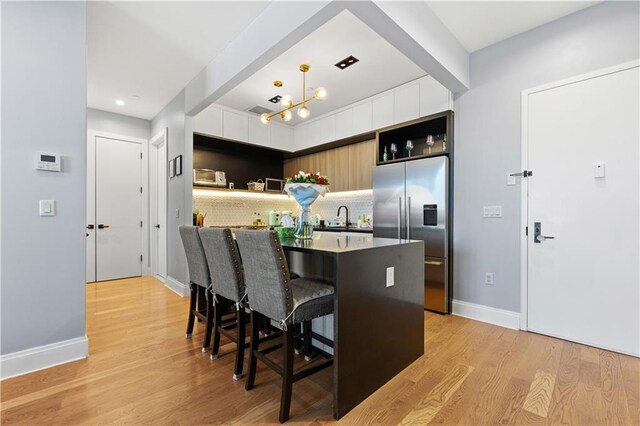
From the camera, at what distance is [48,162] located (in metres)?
2.12

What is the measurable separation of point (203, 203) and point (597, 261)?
16.1 feet

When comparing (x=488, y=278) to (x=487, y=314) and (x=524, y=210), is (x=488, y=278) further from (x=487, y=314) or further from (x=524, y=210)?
(x=524, y=210)

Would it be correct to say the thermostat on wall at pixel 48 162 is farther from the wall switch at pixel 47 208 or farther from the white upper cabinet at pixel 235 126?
the white upper cabinet at pixel 235 126

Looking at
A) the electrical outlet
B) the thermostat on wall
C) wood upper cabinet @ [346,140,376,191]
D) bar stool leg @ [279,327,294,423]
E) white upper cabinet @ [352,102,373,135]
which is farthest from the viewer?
wood upper cabinet @ [346,140,376,191]

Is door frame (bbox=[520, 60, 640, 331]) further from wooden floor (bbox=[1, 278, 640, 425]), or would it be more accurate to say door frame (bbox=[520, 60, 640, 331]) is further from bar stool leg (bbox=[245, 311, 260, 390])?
bar stool leg (bbox=[245, 311, 260, 390])

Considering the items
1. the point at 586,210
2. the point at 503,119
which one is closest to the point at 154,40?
the point at 503,119

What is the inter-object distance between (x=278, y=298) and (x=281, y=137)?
14.1ft

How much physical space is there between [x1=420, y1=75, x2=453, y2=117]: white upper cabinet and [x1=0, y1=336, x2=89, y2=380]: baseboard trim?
398cm

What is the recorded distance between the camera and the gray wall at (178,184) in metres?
4.04

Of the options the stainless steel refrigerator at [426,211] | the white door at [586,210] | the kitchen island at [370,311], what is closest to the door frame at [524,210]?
the white door at [586,210]

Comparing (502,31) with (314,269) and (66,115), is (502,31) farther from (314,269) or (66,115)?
(66,115)

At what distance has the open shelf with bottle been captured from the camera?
3.69 meters

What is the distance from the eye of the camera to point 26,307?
204 cm

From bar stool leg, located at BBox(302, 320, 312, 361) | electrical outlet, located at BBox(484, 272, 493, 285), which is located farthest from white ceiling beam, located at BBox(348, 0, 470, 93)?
bar stool leg, located at BBox(302, 320, 312, 361)
